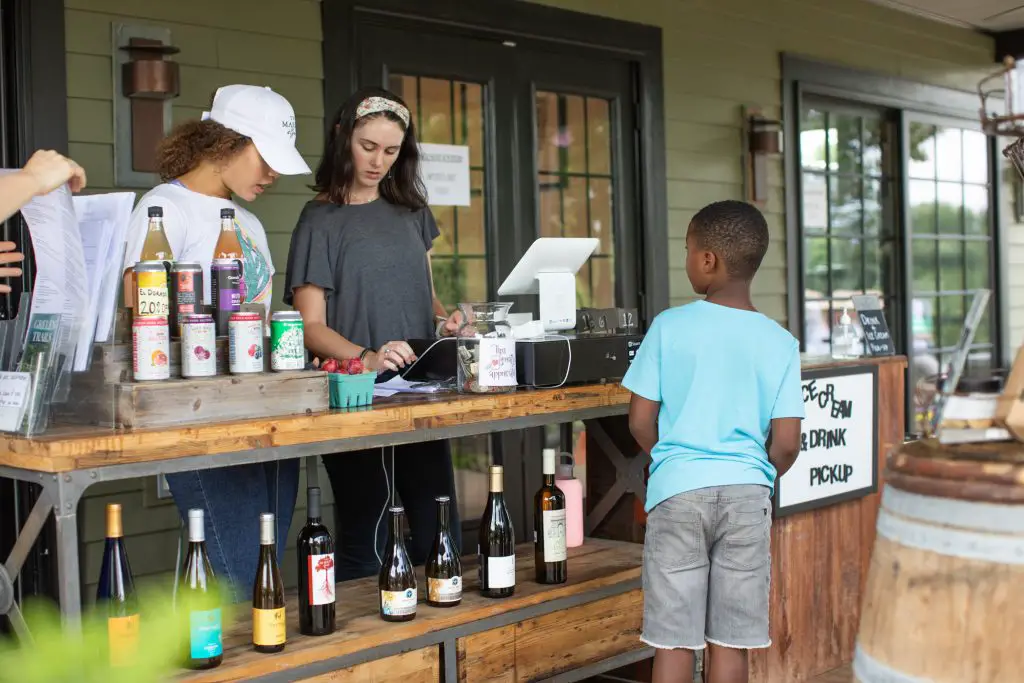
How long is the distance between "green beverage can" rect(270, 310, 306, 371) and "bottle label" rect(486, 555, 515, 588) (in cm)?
70

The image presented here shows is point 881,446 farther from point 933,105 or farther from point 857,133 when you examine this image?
point 933,105

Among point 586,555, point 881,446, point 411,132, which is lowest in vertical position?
point 586,555

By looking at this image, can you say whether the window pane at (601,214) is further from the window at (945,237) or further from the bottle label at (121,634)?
the bottle label at (121,634)

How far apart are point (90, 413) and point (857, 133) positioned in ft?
17.1

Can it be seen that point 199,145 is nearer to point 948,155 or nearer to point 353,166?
point 353,166

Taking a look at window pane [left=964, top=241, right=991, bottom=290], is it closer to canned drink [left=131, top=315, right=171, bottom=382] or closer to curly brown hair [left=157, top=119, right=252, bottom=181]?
curly brown hair [left=157, top=119, right=252, bottom=181]

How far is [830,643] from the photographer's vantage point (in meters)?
3.32

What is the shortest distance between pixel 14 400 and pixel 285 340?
49 centimetres

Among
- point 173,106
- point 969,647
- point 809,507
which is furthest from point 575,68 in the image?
point 969,647

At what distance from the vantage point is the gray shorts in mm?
2297

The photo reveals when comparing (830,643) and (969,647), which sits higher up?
(969,647)

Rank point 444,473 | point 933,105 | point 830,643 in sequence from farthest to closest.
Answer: point 933,105 → point 830,643 → point 444,473

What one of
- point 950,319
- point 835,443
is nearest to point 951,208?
point 950,319

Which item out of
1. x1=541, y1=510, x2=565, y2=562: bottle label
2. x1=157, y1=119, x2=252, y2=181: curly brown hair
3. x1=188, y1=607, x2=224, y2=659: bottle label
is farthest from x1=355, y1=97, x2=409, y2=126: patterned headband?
x1=188, y1=607, x2=224, y2=659: bottle label
